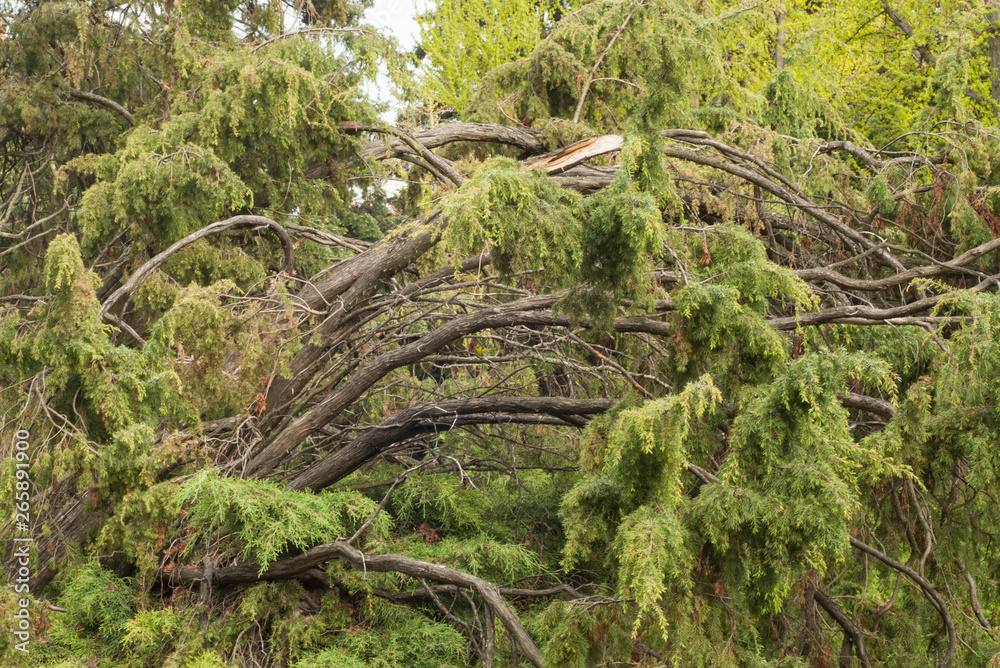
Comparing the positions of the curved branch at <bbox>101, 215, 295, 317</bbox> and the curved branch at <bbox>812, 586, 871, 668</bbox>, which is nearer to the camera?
the curved branch at <bbox>812, 586, 871, 668</bbox>

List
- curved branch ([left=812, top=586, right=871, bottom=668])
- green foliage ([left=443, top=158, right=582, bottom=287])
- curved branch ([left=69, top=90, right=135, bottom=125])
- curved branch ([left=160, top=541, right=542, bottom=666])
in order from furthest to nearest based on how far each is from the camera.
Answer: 1. curved branch ([left=69, top=90, right=135, bottom=125])
2. curved branch ([left=812, top=586, right=871, bottom=668])
3. curved branch ([left=160, top=541, right=542, bottom=666])
4. green foliage ([left=443, top=158, right=582, bottom=287])

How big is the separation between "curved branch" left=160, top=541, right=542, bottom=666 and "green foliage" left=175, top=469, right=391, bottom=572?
0.08m

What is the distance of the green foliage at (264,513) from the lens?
4.61m

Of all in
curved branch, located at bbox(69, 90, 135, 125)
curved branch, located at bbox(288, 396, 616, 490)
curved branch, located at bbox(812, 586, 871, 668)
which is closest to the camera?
curved branch, located at bbox(812, 586, 871, 668)

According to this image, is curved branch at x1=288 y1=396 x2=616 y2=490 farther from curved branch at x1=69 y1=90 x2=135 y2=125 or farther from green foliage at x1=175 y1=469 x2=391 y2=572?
curved branch at x1=69 y1=90 x2=135 y2=125

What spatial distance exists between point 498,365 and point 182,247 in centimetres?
285

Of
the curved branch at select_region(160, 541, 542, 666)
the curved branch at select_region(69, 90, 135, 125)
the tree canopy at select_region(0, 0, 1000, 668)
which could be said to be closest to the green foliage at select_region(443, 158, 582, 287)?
the tree canopy at select_region(0, 0, 1000, 668)

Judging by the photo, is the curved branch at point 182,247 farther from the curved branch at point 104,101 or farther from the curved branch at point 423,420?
the curved branch at point 104,101

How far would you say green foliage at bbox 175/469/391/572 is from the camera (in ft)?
15.1

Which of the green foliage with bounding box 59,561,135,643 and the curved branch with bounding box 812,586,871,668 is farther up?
the green foliage with bounding box 59,561,135,643

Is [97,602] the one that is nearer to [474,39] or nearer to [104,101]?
[104,101]

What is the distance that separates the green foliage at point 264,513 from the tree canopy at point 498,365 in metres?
0.03

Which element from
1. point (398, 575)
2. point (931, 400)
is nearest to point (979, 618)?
point (931, 400)

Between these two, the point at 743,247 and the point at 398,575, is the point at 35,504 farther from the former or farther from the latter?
the point at 743,247
